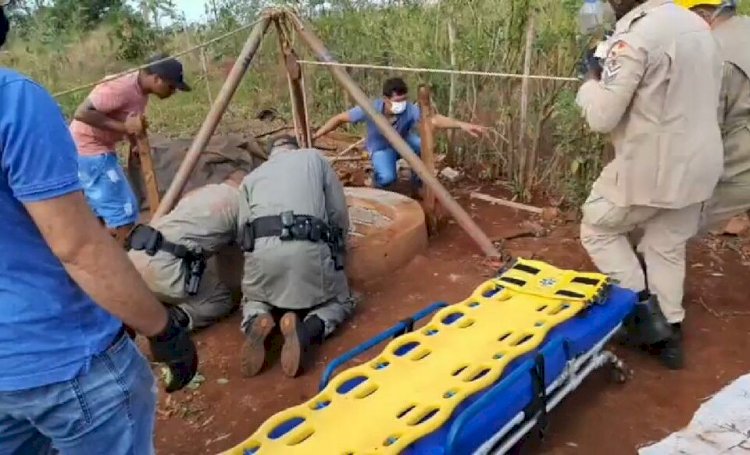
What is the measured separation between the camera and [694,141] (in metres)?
3.38

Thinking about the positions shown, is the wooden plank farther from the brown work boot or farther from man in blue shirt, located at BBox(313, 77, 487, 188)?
the brown work boot

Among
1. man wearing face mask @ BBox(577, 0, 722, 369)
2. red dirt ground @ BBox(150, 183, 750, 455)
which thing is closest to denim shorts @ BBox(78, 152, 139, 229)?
red dirt ground @ BBox(150, 183, 750, 455)

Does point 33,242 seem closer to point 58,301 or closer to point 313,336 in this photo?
point 58,301

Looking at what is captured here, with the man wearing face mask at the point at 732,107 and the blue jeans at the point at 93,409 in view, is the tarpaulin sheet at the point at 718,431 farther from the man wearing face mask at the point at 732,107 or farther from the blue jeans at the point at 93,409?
the blue jeans at the point at 93,409

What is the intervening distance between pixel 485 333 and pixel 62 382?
6.22ft

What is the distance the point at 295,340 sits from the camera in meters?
3.82

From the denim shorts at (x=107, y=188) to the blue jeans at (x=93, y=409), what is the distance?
346cm

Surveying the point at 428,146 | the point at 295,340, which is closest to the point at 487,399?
the point at 295,340

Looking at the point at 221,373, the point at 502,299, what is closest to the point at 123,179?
the point at 221,373

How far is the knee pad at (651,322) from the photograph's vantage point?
3.62 m

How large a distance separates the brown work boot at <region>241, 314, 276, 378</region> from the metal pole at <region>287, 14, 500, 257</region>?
1618 mm

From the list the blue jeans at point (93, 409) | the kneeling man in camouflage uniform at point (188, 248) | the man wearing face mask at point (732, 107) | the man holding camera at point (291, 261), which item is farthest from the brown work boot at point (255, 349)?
the man wearing face mask at point (732, 107)

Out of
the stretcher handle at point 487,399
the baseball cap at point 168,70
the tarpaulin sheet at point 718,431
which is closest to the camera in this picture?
the stretcher handle at point 487,399

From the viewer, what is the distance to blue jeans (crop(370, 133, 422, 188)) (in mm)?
6332
